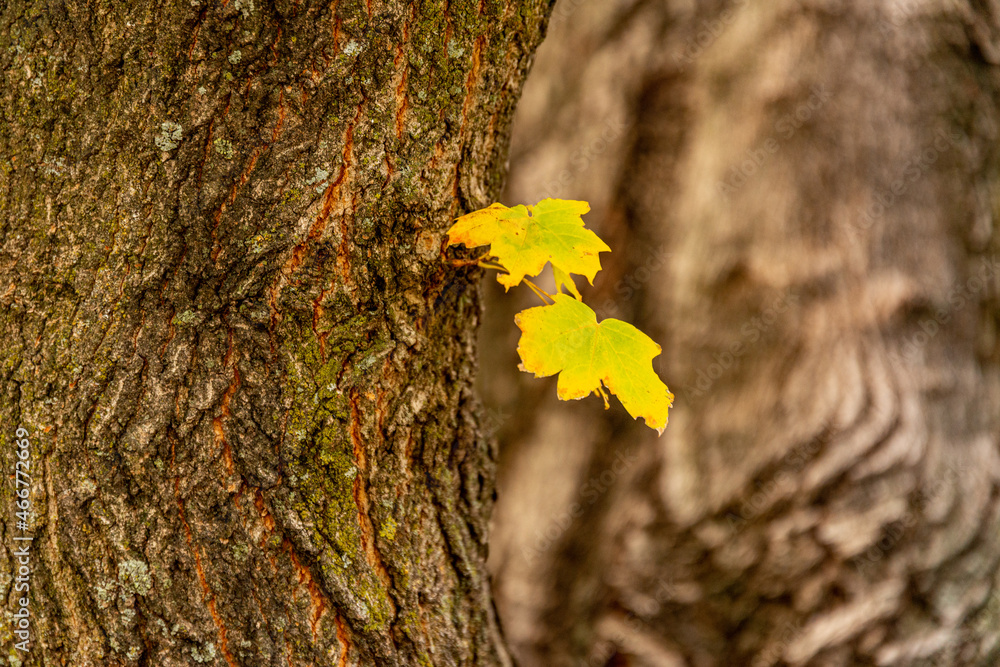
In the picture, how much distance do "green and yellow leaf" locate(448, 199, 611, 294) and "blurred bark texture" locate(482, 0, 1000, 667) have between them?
3.11ft

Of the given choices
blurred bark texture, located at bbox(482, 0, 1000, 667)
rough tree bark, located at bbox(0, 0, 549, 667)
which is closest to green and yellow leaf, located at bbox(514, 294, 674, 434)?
rough tree bark, located at bbox(0, 0, 549, 667)

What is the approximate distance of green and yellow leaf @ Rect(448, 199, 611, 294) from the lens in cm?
85

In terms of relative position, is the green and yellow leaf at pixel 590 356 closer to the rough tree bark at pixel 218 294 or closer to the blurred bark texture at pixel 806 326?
the rough tree bark at pixel 218 294

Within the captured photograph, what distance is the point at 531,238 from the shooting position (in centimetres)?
87

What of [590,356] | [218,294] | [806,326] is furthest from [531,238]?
[806,326]

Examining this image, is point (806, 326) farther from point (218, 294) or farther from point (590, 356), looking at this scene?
point (218, 294)

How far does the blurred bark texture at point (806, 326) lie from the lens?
1638 millimetres

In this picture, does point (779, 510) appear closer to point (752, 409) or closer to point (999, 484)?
point (752, 409)

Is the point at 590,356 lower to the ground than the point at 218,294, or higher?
lower

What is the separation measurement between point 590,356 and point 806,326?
106 cm

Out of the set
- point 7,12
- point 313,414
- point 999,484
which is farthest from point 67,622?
point 999,484

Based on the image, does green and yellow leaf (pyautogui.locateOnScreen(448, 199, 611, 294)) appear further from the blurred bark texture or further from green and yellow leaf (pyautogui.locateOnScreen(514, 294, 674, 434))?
the blurred bark texture

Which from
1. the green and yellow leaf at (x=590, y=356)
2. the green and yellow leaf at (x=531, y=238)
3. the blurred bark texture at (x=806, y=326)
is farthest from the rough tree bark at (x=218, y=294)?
the blurred bark texture at (x=806, y=326)

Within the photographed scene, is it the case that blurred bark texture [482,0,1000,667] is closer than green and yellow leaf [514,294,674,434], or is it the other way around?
green and yellow leaf [514,294,674,434]
